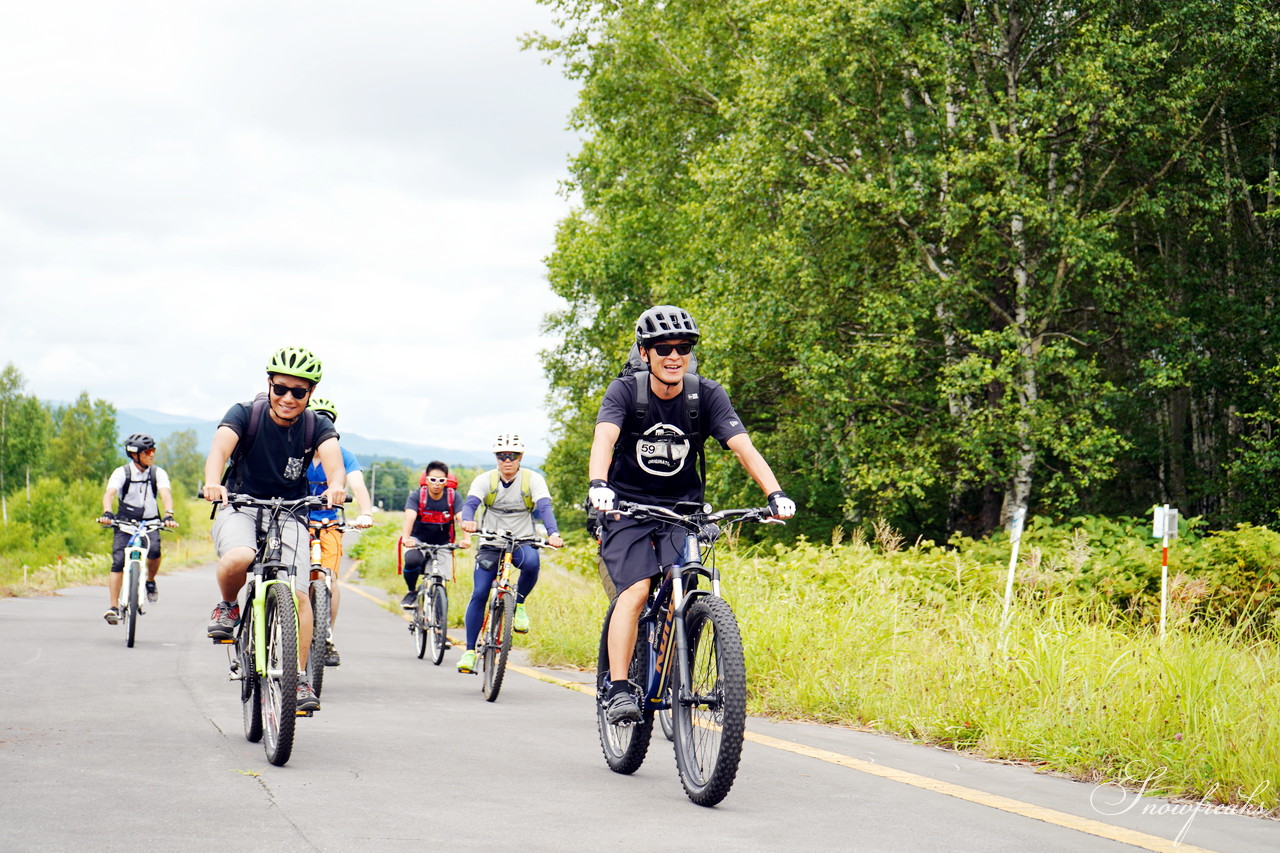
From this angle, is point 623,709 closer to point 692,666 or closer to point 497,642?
point 692,666

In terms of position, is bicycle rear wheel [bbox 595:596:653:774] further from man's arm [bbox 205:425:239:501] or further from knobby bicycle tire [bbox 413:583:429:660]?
knobby bicycle tire [bbox 413:583:429:660]

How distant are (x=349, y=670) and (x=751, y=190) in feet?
49.9

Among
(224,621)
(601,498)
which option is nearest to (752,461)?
(601,498)

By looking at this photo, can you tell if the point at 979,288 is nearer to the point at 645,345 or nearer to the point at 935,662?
the point at 935,662

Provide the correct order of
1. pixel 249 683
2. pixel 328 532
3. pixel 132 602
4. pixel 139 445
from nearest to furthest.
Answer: pixel 249 683
pixel 328 532
pixel 132 602
pixel 139 445

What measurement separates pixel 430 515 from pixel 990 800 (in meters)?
8.36

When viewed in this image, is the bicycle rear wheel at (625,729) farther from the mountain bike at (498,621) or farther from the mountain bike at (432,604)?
the mountain bike at (432,604)

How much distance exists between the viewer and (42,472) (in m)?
120

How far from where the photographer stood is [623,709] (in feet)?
18.9

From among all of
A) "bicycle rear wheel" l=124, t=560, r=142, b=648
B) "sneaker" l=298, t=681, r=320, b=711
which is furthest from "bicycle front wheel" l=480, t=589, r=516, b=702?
"bicycle rear wheel" l=124, t=560, r=142, b=648

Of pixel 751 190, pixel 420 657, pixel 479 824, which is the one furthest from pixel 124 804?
pixel 751 190

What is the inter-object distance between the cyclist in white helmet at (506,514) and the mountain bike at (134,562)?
410cm

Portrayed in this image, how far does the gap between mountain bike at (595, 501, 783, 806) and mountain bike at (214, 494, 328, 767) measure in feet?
4.91

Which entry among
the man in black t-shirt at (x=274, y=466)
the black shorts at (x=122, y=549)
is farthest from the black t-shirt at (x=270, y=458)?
the black shorts at (x=122, y=549)
